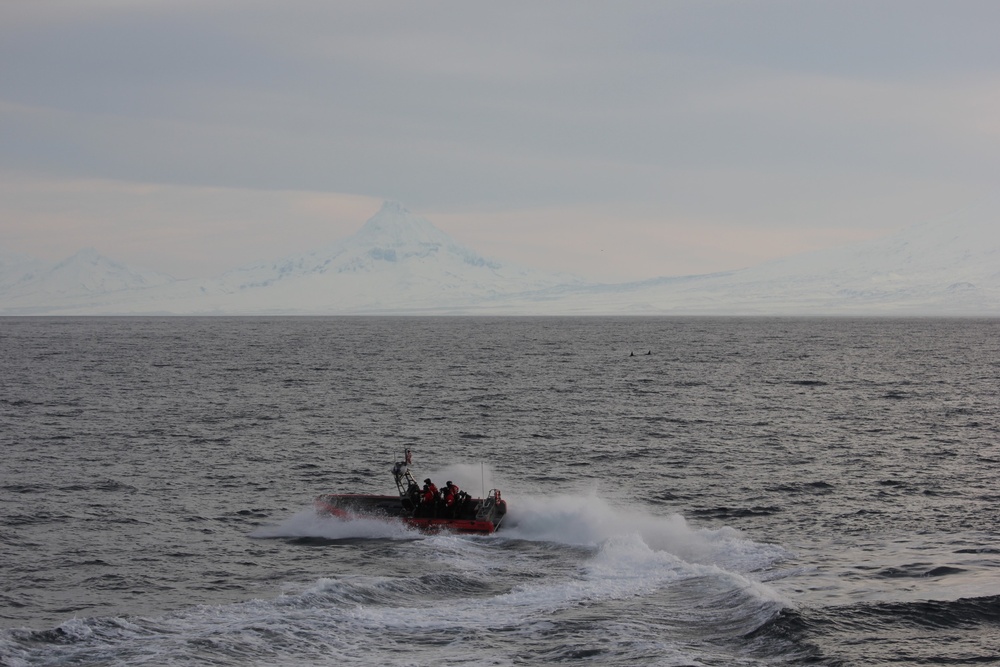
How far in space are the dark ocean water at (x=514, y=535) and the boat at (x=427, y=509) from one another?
2.24ft

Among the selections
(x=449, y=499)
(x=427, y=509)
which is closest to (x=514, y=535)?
(x=449, y=499)

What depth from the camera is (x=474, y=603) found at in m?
27.2

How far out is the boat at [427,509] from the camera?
35906 millimetres

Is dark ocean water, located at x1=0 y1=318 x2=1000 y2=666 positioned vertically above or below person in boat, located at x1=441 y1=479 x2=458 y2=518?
below

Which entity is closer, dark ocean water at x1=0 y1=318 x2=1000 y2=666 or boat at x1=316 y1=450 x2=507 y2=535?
dark ocean water at x1=0 y1=318 x2=1000 y2=666

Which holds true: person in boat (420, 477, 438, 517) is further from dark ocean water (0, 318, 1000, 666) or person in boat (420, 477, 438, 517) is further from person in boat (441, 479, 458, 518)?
dark ocean water (0, 318, 1000, 666)

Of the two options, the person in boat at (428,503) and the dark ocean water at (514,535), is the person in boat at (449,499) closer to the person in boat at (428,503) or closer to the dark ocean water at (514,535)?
the person in boat at (428,503)

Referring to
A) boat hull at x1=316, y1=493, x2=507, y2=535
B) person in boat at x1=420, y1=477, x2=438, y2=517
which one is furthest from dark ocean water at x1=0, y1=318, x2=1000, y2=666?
person in boat at x1=420, y1=477, x2=438, y2=517

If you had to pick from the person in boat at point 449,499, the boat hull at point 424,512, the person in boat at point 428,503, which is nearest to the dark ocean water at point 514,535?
the boat hull at point 424,512

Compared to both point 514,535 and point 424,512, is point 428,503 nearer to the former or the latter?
point 424,512

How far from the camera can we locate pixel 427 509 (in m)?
36.7

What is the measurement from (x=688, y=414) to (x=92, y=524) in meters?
43.8

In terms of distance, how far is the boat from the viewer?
1414 inches

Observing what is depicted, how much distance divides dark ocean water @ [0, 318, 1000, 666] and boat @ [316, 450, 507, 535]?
683mm
